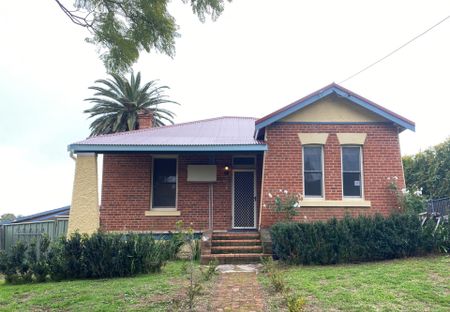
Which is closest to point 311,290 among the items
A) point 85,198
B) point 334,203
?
point 334,203

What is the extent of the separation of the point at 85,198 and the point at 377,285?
8.48 metres

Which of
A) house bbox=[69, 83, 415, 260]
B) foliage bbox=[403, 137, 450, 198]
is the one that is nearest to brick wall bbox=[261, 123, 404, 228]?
house bbox=[69, 83, 415, 260]

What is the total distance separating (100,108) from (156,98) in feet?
15.9

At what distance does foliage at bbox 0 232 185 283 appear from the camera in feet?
27.9

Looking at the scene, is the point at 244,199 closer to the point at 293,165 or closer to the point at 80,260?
the point at 293,165

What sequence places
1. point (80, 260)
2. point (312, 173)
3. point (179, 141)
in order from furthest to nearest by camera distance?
point (179, 141) → point (312, 173) → point (80, 260)

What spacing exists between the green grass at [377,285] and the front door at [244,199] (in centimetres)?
419

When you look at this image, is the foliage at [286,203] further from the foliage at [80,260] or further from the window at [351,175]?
the foliage at [80,260]

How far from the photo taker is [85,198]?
37.8 ft

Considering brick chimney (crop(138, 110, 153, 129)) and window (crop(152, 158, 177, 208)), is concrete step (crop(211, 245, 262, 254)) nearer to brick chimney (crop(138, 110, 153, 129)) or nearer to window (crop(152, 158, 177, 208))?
window (crop(152, 158, 177, 208))

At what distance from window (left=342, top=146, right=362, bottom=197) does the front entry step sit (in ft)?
10.2

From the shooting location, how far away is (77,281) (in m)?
8.20

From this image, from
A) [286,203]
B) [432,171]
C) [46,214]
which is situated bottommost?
[46,214]

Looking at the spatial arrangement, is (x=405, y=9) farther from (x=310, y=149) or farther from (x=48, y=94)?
(x=48, y=94)
